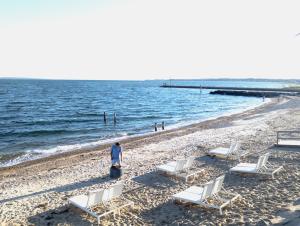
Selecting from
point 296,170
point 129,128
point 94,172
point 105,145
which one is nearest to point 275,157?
point 296,170

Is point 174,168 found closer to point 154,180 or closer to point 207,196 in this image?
point 154,180

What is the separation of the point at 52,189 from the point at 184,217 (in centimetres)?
503

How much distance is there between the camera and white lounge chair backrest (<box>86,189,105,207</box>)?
819 cm

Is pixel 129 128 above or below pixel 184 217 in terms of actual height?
below

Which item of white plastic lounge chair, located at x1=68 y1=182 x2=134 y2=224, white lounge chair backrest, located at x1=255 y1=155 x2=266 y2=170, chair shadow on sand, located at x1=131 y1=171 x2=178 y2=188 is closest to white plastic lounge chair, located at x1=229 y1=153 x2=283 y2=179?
white lounge chair backrest, located at x1=255 y1=155 x2=266 y2=170

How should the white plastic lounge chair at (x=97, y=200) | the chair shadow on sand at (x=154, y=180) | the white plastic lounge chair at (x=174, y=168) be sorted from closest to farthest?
1. the white plastic lounge chair at (x=97, y=200)
2. the chair shadow on sand at (x=154, y=180)
3. the white plastic lounge chair at (x=174, y=168)

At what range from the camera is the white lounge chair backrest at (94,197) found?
8.19 metres

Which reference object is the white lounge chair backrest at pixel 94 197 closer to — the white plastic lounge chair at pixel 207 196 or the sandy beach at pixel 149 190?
the sandy beach at pixel 149 190

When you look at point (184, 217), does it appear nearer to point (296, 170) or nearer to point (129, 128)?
point (296, 170)

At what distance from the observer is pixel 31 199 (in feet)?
32.9

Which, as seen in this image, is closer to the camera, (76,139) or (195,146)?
(195,146)

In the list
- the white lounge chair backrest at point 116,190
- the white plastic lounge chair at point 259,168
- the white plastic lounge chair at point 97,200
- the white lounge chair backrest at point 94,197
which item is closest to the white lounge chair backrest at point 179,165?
the white plastic lounge chair at point 259,168

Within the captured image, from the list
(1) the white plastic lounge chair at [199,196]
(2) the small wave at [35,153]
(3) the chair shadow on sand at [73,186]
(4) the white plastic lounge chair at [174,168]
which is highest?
(1) the white plastic lounge chair at [199,196]

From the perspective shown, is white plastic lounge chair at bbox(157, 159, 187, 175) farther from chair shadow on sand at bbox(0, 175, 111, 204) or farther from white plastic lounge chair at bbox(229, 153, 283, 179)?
chair shadow on sand at bbox(0, 175, 111, 204)
